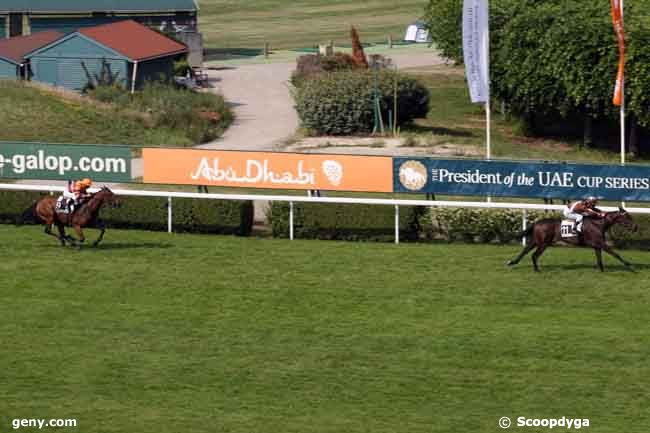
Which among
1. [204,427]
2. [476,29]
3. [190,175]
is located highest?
[476,29]

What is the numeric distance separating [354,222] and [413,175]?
1.43 m

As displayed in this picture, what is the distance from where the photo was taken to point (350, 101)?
40094 millimetres

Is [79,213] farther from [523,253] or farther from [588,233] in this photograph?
[588,233]

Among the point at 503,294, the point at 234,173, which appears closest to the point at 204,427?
the point at 503,294

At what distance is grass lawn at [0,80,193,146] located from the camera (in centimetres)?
3644

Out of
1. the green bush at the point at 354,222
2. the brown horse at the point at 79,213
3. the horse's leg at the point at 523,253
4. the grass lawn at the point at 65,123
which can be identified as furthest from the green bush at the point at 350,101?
the horse's leg at the point at 523,253

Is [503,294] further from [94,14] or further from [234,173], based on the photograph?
[94,14]

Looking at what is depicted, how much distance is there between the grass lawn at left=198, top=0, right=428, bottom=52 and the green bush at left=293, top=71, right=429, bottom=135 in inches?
1019

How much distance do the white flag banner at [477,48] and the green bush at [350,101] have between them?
14112mm

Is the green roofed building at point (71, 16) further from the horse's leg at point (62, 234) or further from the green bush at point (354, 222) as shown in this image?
the horse's leg at point (62, 234)

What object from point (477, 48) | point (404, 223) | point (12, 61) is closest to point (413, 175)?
point (404, 223)

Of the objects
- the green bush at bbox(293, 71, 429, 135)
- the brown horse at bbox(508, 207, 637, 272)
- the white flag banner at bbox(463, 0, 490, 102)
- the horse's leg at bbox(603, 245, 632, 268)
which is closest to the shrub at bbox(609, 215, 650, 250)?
the horse's leg at bbox(603, 245, 632, 268)

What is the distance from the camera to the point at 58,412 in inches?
537

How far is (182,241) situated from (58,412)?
30.3ft
